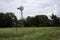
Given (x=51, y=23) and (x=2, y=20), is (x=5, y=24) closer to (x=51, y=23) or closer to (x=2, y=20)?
(x=2, y=20)

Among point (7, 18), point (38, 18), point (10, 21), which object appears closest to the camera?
point (10, 21)

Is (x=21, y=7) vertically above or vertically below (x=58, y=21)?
above

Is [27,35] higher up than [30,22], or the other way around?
[27,35]

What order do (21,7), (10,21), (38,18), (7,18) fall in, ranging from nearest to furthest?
1. (21,7)
2. (10,21)
3. (7,18)
4. (38,18)

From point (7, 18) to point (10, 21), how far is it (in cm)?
542

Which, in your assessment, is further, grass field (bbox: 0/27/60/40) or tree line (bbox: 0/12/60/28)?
tree line (bbox: 0/12/60/28)

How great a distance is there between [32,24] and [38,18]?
249 inches

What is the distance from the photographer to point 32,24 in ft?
259

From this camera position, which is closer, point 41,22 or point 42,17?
point 41,22

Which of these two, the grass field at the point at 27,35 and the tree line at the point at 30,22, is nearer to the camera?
the grass field at the point at 27,35

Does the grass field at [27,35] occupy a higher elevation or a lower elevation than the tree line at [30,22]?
higher

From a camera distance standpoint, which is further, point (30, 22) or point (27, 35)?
point (30, 22)

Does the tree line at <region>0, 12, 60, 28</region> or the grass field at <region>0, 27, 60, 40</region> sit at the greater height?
the grass field at <region>0, 27, 60, 40</region>

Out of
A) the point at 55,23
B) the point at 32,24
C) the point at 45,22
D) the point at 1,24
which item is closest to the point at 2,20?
the point at 1,24
